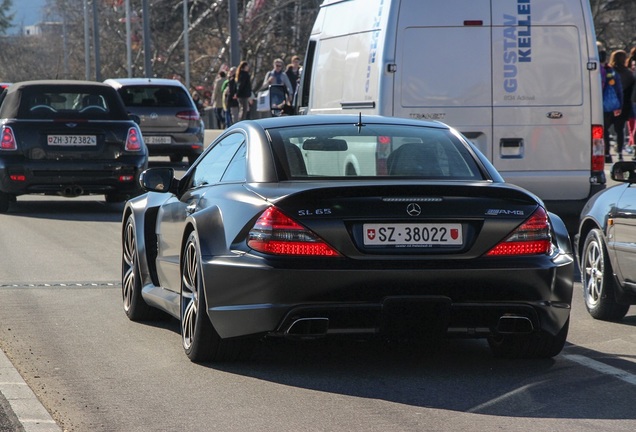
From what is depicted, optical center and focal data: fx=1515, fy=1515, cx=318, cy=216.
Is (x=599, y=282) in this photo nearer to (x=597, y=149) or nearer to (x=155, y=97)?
(x=597, y=149)

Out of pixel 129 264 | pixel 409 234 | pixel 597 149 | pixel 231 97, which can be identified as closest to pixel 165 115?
pixel 231 97

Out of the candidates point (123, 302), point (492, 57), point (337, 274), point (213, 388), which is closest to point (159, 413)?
point (213, 388)

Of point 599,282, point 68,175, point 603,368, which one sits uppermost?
point 68,175

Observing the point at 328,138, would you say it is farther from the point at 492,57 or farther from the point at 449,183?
the point at 492,57

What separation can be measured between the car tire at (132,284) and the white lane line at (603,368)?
2.69 meters

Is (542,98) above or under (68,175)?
above

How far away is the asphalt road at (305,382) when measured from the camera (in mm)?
6145

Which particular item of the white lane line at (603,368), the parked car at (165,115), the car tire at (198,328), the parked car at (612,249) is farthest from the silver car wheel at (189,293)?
the parked car at (165,115)

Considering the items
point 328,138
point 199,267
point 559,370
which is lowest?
point 559,370

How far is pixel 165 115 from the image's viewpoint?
27.6m

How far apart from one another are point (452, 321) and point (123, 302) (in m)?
3.30

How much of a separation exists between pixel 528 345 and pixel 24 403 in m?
2.60

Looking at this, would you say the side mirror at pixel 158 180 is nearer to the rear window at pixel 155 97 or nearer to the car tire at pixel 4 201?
the car tire at pixel 4 201

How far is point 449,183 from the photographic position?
712cm
